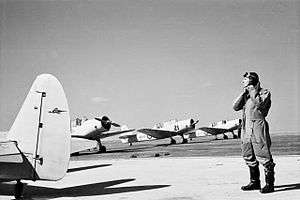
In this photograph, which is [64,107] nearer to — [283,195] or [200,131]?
[283,195]

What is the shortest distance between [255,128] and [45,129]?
4.08 metres

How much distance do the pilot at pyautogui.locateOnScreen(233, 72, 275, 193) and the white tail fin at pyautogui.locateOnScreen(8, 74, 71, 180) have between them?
353 cm

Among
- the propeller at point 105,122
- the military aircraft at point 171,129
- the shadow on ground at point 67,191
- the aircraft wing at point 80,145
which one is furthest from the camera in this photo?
the military aircraft at point 171,129

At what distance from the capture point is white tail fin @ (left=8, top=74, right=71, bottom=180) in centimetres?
625

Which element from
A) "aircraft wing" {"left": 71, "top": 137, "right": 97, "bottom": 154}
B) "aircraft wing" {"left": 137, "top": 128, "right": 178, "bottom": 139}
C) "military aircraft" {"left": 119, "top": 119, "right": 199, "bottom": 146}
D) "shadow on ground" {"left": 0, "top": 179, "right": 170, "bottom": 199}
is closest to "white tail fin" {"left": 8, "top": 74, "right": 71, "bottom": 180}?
"shadow on ground" {"left": 0, "top": 179, "right": 170, "bottom": 199}

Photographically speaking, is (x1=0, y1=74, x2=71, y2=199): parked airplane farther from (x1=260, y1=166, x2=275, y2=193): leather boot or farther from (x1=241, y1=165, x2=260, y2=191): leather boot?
(x1=260, y1=166, x2=275, y2=193): leather boot

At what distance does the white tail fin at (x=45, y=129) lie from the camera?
6250mm

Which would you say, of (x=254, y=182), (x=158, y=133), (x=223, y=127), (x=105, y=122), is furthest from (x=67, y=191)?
(x=223, y=127)

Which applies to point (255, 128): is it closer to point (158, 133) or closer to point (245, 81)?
point (245, 81)

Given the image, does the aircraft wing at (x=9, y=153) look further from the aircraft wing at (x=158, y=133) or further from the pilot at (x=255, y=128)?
the aircraft wing at (x=158, y=133)

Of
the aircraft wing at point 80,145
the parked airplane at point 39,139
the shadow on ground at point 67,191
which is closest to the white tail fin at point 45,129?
the parked airplane at point 39,139

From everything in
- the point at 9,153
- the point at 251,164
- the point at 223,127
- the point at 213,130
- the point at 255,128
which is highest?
the point at 255,128

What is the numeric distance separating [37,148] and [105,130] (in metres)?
21.7

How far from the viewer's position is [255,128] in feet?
20.7
